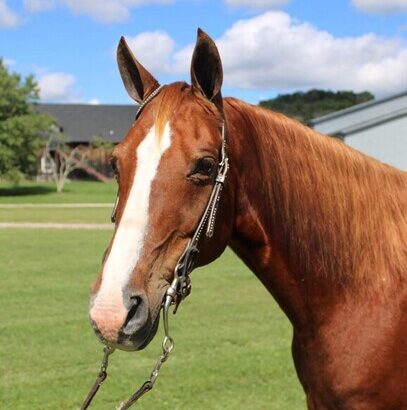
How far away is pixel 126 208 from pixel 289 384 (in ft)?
15.2

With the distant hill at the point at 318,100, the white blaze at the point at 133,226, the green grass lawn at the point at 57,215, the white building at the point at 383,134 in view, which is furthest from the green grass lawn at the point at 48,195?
the distant hill at the point at 318,100

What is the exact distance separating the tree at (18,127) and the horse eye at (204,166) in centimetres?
4562

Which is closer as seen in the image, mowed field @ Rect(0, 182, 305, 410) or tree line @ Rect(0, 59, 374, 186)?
mowed field @ Rect(0, 182, 305, 410)

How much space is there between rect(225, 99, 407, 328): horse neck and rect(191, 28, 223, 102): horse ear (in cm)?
17

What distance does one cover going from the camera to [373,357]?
266 cm

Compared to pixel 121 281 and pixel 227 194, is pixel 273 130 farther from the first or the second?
pixel 121 281

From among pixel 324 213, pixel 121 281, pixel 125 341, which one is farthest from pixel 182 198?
pixel 324 213

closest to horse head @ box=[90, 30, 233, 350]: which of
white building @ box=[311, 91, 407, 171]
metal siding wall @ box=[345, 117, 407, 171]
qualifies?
white building @ box=[311, 91, 407, 171]

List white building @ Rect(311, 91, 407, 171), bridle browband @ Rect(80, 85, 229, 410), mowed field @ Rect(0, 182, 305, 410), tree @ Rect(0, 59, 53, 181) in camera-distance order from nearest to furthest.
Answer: bridle browband @ Rect(80, 85, 229, 410), mowed field @ Rect(0, 182, 305, 410), white building @ Rect(311, 91, 407, 171), tree @ Rect(0, 59, 53, 181)

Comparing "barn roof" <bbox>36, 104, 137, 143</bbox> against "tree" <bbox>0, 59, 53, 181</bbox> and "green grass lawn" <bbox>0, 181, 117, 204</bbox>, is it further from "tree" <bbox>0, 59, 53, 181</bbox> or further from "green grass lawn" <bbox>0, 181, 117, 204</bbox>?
"tree" <bbox>0, 59, 53, 181</bbox>

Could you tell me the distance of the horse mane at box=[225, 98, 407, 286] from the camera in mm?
2758

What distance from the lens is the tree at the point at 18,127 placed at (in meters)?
46.5

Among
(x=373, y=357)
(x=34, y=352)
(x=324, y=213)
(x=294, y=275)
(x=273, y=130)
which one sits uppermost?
(x=273, y=130)

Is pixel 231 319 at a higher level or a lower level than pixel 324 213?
lower
